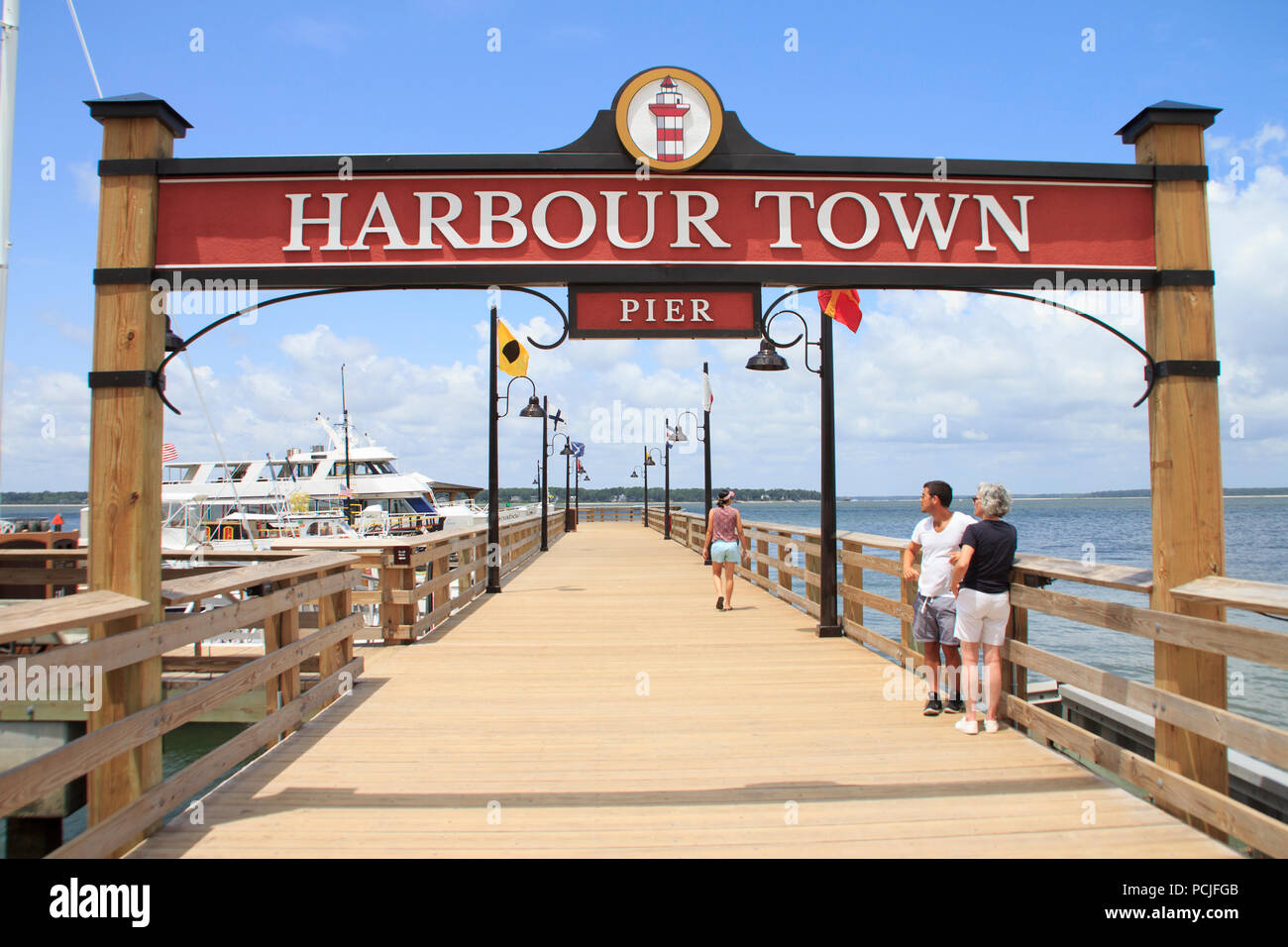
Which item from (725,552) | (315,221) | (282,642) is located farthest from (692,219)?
(725,552)

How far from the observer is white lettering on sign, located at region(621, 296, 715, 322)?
175 inches

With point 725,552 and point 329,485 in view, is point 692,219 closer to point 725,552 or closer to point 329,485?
point 725,552

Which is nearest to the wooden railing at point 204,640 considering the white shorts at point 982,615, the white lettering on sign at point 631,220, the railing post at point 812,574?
the white lettering on sign at point 631,220

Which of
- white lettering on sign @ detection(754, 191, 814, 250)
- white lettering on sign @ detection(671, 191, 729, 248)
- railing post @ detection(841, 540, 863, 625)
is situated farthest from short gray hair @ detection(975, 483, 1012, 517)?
railing post @ detection(841, 540, 863, 625)

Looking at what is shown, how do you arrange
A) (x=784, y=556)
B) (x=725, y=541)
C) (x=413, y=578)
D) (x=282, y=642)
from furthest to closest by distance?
(x=784, y=556) < (x=725, y=541) < (x=413, y=578) < (x=282, y=642)

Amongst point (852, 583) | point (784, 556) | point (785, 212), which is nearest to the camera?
point (785, 212)

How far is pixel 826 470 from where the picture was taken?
30.6ft

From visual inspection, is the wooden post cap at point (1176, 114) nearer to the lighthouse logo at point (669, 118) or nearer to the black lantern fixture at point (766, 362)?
the lighthouse logo at point (669, 118)

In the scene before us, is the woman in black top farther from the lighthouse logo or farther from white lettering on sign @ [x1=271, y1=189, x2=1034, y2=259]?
the lighthouse logo

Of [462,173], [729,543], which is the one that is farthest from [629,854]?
[729,543]

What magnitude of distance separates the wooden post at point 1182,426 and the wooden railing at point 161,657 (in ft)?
15.4

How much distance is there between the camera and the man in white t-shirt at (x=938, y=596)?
5.76 m

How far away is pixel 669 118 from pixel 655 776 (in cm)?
360

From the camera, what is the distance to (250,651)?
→ 37.3ft
